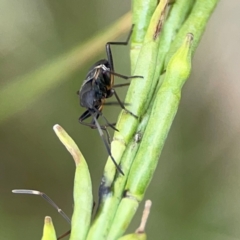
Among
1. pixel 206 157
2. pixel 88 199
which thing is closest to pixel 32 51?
pixel 206 157

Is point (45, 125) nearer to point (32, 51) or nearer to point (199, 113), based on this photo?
point (32, 51)

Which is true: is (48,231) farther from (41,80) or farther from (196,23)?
(41,80)

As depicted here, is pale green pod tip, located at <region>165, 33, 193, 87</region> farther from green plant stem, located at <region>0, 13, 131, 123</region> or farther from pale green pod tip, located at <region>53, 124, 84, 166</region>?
green plant stem, located at <region>0, 13, 131, 123</region>

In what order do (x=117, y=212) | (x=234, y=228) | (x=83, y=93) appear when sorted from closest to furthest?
(x=117, y=212) < (x=83, y=93) < (x=234, y=228)

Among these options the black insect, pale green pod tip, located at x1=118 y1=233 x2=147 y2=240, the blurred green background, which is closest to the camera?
pale green pod tip, located at x1=118 y1=233 x2=147 y2=240

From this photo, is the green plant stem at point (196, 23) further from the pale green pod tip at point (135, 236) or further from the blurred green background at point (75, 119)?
the blurred green background at point (75, 119)

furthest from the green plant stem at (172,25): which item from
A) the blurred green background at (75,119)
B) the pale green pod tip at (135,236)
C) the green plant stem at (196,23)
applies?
the blurred green background at (75,119)

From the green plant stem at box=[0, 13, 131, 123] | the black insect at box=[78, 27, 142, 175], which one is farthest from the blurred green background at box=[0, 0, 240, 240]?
the black insect at box=[78, 27, 142, 175]
